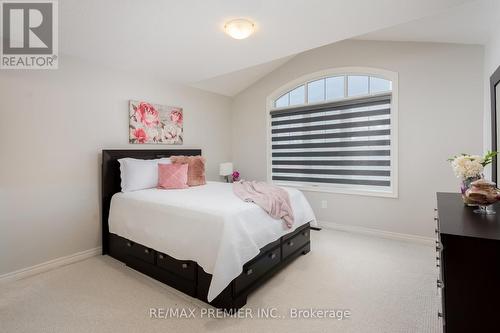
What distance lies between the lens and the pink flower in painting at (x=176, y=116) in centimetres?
398

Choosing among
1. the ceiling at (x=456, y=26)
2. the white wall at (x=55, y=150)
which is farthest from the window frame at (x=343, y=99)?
the white wall at (x=55, y=150)

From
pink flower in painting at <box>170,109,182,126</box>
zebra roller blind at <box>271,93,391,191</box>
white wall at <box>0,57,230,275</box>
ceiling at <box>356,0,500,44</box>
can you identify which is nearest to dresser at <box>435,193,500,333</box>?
ceiling at <box>356,0,500,44</box>

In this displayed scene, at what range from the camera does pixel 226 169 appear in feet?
15.5

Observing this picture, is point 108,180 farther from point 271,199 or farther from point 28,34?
point 271,199

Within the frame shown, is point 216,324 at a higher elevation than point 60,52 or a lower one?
lower

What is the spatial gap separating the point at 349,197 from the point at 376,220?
1.61 feet

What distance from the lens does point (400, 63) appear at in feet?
11.1

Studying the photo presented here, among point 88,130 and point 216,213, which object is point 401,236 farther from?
point 88,130

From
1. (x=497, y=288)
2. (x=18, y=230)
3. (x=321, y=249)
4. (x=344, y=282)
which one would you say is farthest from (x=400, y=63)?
(x=18, y=230)

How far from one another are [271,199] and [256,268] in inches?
25.9

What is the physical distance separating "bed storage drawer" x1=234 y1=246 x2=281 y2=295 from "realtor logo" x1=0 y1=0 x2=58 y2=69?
2737 millimetres

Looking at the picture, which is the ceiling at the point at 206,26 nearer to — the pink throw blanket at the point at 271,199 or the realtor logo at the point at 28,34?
the realtor logo at the point at 28,34

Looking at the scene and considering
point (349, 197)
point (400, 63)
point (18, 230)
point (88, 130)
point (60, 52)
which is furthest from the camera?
point (349, 197)

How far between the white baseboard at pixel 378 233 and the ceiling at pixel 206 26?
2.66m
